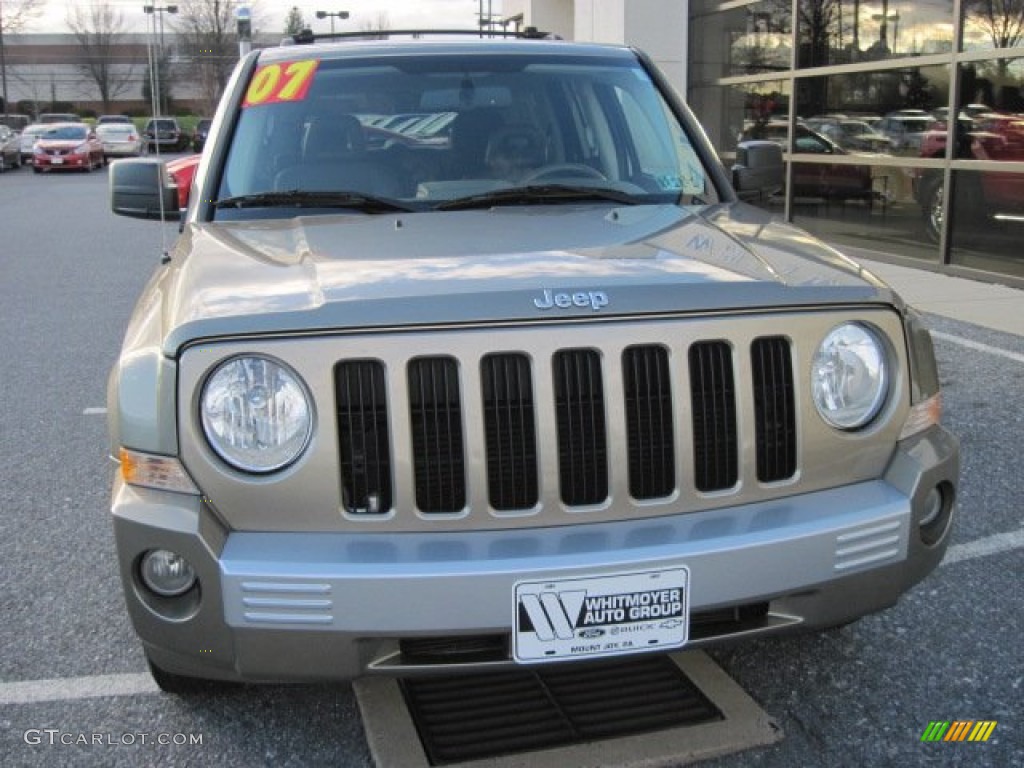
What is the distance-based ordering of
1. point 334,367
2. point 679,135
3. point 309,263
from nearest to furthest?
1. point 334,367
2. point 309,263
3. point 679,135

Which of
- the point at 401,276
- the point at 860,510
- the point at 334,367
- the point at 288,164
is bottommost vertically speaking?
the point at 860,510

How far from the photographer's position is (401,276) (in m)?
2.55

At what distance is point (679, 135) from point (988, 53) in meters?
6.92

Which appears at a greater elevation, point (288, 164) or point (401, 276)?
point (288, 164)

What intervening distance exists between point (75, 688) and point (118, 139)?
41.6 meters

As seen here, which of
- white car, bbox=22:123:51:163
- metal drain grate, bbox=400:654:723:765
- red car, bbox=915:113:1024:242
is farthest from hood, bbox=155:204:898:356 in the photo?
white car, bbox=22:123:51:163

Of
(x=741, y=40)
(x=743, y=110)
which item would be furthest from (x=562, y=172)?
(x=741, y=40)

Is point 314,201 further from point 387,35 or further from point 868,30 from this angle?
point 868,30

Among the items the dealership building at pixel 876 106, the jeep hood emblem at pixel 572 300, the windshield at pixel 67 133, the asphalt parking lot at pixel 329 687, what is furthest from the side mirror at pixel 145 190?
the windshield at pixel 67 133

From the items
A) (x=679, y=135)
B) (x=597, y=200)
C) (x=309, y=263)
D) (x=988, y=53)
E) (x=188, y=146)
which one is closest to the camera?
(x=309, y=263)

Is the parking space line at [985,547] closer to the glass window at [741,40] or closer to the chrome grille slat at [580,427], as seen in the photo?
the chrome grille slat at [580,427]

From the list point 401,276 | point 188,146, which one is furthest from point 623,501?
point 188,146

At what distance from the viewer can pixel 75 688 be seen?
3.03m

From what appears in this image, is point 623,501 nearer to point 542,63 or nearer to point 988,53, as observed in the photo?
point 542,63
